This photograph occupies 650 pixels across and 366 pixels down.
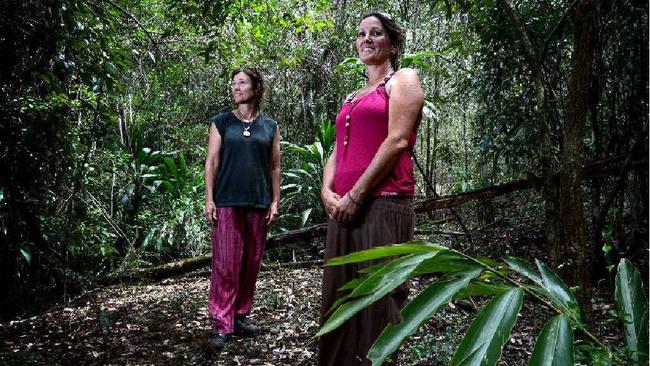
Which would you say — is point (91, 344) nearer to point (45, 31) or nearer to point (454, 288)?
point (45, 31)

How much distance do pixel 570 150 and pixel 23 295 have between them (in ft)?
14.1

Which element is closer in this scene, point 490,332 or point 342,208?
point 490,332

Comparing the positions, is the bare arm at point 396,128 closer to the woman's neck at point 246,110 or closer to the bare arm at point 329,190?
the bare arm at point 329,190

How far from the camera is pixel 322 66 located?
824cm

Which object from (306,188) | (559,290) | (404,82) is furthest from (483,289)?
(306,188)

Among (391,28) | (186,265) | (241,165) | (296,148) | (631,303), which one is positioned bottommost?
(186,265)

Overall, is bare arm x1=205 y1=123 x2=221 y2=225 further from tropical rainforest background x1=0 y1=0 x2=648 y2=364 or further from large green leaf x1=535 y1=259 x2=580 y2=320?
large green leaf x1=535 y1=259 x2=580 y2=320

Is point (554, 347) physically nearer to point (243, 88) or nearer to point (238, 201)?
point (238, 201)

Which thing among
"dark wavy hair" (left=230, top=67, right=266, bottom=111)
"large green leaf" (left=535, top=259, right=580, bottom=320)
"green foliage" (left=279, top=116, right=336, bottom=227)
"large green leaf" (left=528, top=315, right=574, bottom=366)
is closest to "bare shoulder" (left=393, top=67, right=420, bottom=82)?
"large green leaf" (left=535, top=259, right=580, bottom=320)

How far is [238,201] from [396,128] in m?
1.50

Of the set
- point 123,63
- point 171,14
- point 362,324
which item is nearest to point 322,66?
point 171,14

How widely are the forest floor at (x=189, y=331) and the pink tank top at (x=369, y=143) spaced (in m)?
1.09

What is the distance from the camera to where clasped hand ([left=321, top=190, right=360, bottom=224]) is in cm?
192

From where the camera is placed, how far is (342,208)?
194cm
